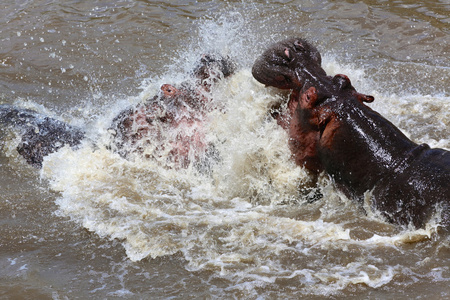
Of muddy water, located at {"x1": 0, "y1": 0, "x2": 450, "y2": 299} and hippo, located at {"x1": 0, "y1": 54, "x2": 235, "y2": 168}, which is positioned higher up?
hippo, located at {"x1": 0, "y1": 54, "x2": 235, "y2": 168}

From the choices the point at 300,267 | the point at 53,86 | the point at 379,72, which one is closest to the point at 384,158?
the point at 300,267

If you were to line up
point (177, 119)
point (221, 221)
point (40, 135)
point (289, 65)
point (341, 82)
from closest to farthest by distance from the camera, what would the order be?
1. point (341, 82)
2. point (289, 65)
3. point (221, 221)
4. point (177, 119)
5. point (40, 135)

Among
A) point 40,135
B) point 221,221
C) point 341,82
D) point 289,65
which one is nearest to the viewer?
point 341,82

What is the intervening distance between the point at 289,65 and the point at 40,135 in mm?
A: 2598

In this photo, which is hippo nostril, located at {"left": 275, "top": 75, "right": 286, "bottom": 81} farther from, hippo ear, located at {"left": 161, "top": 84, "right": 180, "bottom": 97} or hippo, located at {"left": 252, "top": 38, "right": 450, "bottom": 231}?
hippo ear, located at {"left": 161, "top": 84, "right": 180, "bottom": 97}

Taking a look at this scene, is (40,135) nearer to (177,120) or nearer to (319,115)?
(177,120)

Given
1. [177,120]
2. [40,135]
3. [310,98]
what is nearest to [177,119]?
[177,120]

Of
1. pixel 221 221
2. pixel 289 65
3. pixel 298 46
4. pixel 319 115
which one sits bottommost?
pixel 221 221

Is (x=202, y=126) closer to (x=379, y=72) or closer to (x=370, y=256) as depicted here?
(x=370, y=256)

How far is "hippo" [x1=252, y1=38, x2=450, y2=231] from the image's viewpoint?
3221mm

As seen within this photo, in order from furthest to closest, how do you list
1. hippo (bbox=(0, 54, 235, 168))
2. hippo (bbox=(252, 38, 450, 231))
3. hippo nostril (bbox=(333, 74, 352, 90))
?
hippo (bbox=(0, 54, 235, 168))
hippo nostril (bbox=(333, 74, 352, 90))
hippo (bbox=(252, 38, 450, 231))

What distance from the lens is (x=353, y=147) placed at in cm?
340

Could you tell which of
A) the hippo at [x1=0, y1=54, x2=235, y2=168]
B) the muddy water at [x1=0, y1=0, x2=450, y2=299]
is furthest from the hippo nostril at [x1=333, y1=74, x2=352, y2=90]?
the hippo at [x1=0, y1=54, x2=235, y2=168]

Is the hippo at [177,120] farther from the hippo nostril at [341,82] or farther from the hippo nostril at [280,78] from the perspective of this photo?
the hippo nostril at [341,82]
